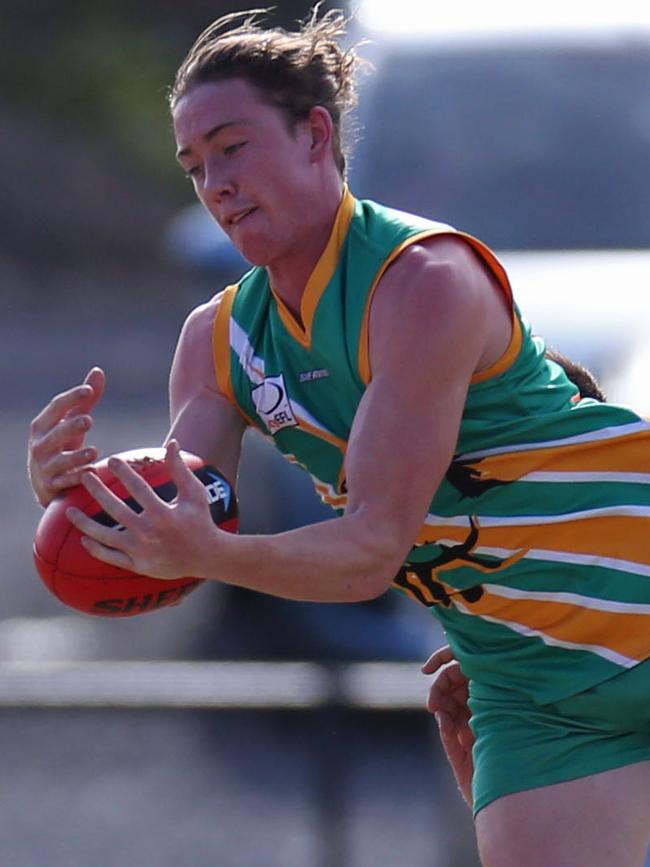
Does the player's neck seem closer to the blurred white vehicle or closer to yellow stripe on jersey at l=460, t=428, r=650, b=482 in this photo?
yellow stripe on jersey at l=460, t=428, r=650, b=482

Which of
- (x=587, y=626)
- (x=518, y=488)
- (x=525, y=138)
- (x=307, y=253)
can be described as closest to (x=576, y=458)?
(x=518, y=488)

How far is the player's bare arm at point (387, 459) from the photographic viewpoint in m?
2.93

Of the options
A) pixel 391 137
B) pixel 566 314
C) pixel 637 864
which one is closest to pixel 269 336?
pixel 637 864

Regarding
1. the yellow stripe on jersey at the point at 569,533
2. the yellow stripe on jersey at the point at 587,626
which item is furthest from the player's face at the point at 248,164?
the yellow stripe on jersey at the point at 587,626

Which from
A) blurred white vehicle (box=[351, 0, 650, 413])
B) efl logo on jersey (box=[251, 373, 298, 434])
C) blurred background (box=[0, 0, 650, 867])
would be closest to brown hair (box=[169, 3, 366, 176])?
efl logo on jersey (box=[251, 373, 298, 434])

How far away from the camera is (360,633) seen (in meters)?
5.86

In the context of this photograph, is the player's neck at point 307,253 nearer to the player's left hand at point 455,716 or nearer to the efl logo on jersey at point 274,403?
the efl logo on jersey at point 274,403

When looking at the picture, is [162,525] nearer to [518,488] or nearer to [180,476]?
Answer: [180,476]

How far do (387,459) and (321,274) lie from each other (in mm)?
475

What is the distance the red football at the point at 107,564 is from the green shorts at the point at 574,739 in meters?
0.67

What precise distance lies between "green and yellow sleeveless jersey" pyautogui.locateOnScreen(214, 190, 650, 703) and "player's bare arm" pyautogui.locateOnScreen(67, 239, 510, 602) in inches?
6.4

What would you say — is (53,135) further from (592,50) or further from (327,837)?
(327,837)

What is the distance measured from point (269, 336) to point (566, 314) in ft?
7.59

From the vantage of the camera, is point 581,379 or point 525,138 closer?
point 581,379
